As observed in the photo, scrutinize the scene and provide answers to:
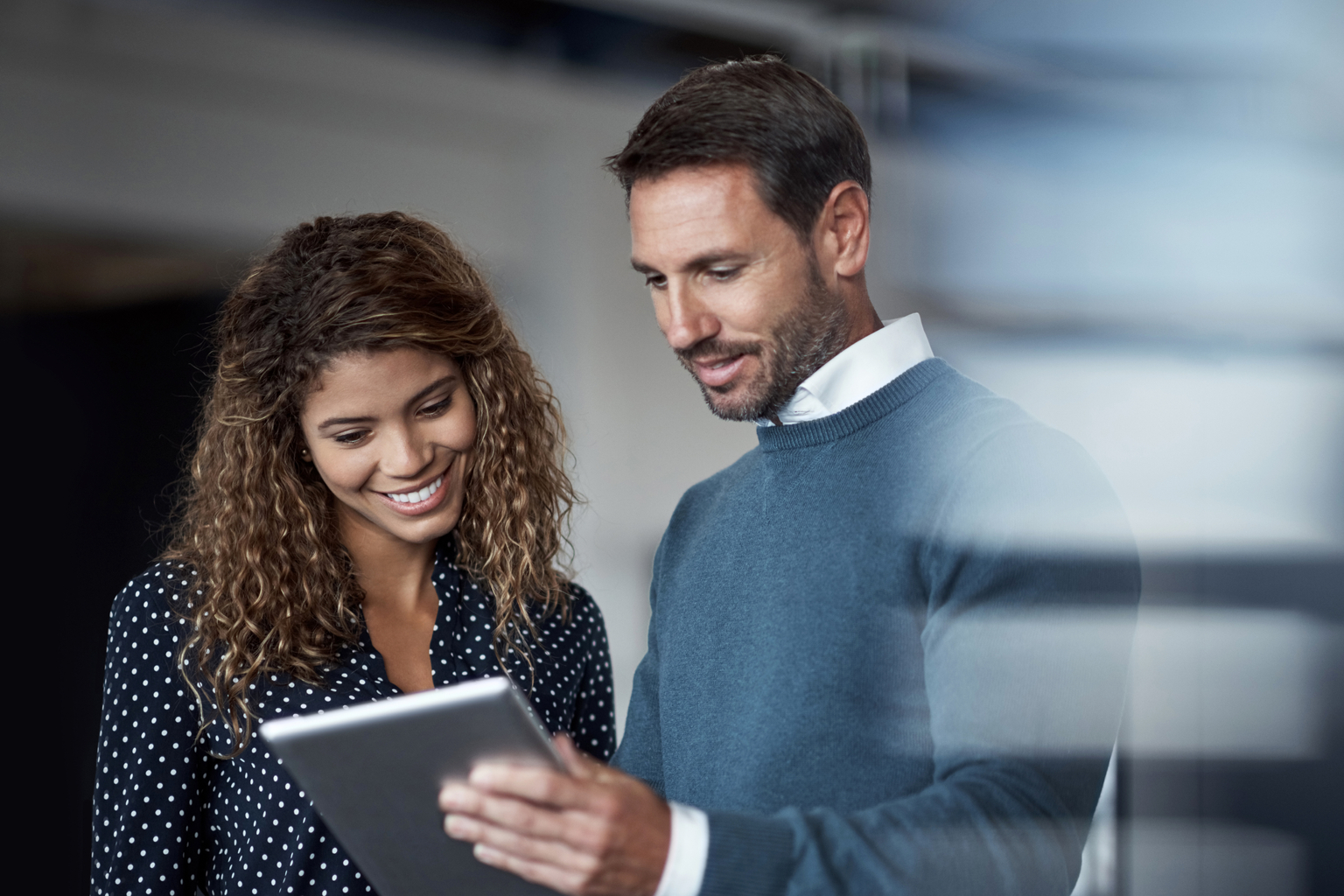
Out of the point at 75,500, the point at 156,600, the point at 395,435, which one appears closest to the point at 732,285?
the point at 395,435

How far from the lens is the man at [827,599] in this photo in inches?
28.8

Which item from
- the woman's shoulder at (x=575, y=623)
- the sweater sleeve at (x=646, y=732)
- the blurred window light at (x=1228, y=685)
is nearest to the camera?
the blurred window light at (x=1228, y=685)

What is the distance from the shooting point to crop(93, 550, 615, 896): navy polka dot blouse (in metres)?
1.09

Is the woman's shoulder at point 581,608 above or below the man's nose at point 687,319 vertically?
below

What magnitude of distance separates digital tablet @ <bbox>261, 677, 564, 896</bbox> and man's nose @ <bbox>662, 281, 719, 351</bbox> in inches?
11.8

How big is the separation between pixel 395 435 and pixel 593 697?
1.18ft

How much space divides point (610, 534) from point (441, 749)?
2.12 metres

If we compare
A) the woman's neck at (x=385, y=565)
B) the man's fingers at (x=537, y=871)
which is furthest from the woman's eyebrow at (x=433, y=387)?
the man's fingers at (x=537, y=871)

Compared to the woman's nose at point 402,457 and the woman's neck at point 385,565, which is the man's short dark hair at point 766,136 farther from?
the woman's neck at point 385,565

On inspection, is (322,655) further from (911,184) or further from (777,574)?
(911,184)

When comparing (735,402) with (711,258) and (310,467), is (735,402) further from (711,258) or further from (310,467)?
(310,467)

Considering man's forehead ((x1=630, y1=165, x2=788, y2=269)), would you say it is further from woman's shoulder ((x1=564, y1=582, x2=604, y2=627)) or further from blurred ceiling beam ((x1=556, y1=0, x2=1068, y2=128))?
blurred ceiling beam ((x1=556, y1=0, x2=1068, y2=128))

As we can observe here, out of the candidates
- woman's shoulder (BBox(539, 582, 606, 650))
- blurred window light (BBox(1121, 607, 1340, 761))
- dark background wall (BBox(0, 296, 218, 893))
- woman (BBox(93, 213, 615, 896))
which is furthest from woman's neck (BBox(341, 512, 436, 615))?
dark background wall (BBox(0, 296, 218, 893))

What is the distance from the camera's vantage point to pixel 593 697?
130cm
